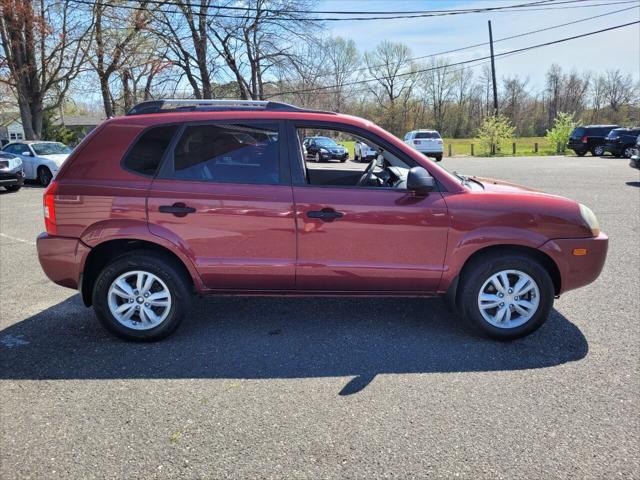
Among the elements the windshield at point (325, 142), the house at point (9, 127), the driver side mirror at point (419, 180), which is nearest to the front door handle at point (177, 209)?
the driver side mirror at point (419, 180)

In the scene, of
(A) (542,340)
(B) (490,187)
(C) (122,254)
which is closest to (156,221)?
(C) (122,254)

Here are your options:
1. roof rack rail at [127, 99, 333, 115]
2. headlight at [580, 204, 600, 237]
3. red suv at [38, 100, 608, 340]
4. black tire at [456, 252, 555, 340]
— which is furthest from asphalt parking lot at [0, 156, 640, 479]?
roof rack rail at [127, 99, 333, 115]

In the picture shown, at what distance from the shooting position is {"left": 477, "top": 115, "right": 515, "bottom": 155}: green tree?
115ft

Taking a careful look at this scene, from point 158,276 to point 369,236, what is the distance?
1.70 meters

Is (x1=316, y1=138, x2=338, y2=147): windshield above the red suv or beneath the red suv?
above

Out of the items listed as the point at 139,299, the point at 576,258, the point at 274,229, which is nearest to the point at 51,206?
the point at 139,299

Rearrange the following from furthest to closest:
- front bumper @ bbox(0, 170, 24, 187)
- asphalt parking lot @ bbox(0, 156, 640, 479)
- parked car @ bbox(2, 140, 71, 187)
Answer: parked car @ bbox(2, 140, 71, 187), front bumper @ bbox(0, 170, 24, 187), asphalt parking lot @ bbox(0, 156, 640, 479)

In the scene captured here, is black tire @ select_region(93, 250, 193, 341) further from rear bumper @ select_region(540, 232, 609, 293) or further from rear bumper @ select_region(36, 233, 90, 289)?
rear bumper @ select_region(540, 232, 609, 293)

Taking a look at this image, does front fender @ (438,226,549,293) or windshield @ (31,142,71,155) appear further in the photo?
windshield @ (31,142,71,155)

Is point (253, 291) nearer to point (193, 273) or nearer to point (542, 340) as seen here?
point (193, 273)

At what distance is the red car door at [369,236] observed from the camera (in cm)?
370

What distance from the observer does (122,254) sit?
12.5 feet

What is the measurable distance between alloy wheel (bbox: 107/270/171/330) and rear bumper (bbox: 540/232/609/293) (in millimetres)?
3056

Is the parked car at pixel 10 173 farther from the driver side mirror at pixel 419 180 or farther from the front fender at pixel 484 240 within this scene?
the front fender at pixel 484 240
